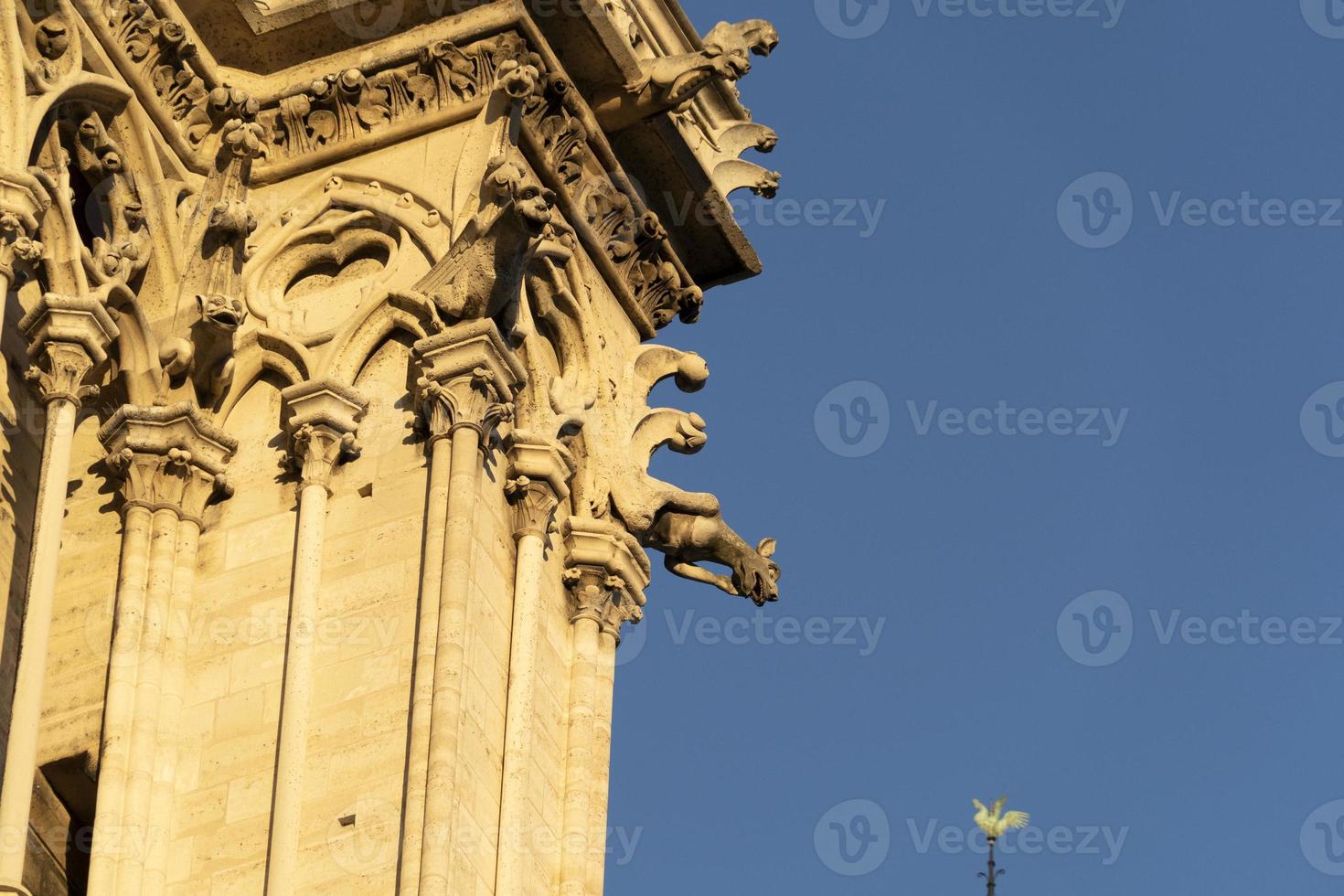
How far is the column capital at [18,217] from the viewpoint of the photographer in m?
23.4

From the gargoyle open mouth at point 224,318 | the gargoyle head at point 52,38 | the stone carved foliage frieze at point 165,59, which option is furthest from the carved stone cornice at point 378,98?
the gargoyle open mouth at point 224,318

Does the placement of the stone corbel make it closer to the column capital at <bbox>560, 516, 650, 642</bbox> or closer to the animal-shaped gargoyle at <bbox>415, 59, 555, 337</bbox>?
the animal-shaped gargoyle at <bbox>415, 59, 555, 337</bbox>

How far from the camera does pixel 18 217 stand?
2347 cm

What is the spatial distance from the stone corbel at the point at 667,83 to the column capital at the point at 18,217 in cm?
421

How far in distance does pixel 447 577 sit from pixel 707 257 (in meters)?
5.19

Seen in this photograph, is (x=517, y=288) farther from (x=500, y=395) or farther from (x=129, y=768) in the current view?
(x=129, y=768)

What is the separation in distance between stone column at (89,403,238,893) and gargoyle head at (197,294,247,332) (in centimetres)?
51

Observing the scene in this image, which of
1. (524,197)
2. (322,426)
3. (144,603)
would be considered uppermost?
(524,197)

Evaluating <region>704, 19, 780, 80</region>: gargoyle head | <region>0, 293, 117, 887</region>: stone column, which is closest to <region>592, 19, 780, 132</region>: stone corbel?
<region>704, 19, 780, 80</region>: gargoyle head

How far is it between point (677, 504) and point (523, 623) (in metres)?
2.29

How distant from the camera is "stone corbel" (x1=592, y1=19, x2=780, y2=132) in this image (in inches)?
1040

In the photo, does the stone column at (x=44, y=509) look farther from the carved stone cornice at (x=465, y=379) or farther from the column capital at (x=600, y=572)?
the column capital at (x=600, y=572)

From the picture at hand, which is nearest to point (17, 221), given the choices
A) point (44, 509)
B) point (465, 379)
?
point (44, 509)

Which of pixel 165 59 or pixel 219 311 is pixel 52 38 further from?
pixel 219 311
